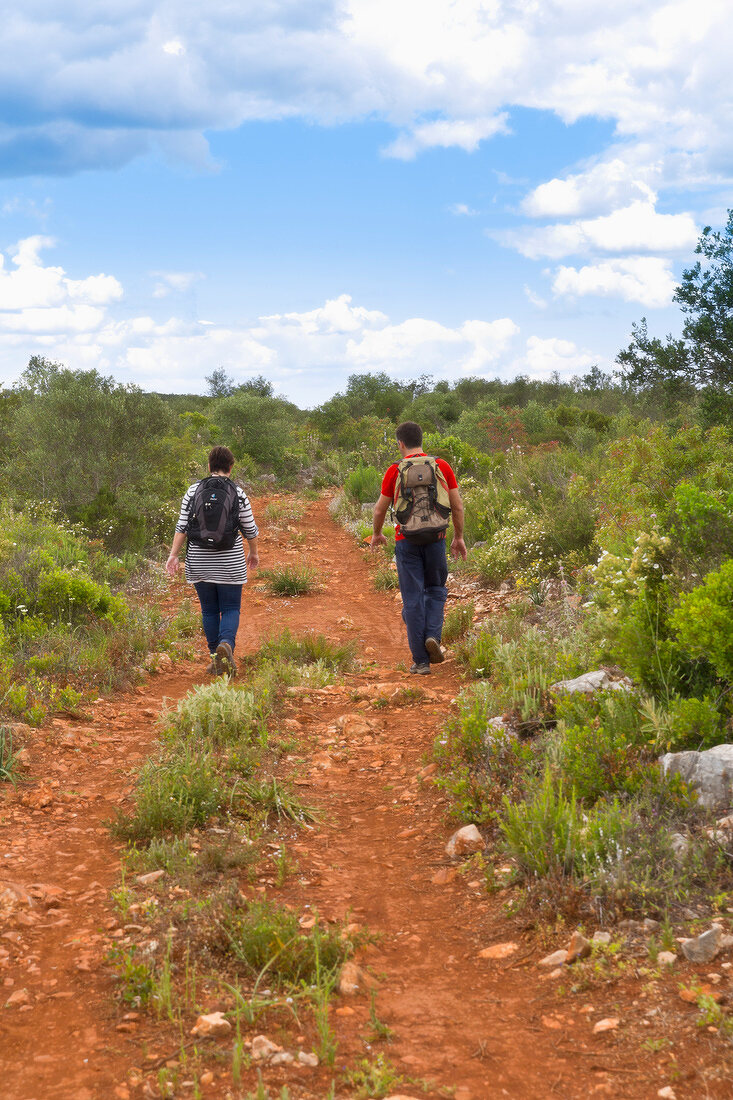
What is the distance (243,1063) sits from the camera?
97.7 inches

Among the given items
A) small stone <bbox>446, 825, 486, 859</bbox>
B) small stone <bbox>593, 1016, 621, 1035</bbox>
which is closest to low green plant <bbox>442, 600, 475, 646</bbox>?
small stone <bbox>446, 825, 486, 859</bbox>

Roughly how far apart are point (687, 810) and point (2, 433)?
1498 centimetres

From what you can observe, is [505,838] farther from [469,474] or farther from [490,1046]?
[469,474]

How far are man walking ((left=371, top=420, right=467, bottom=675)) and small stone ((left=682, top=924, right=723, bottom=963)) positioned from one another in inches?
166

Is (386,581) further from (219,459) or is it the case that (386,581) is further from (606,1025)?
(606,1025)

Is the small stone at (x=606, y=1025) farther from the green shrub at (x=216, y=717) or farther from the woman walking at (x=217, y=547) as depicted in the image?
the woman walking at (x=217, y=547)

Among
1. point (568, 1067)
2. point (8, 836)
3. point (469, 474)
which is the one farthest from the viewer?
point (469, 474)

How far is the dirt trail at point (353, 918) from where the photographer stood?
97.9 inches

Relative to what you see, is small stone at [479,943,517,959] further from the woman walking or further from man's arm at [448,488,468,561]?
the woman walking

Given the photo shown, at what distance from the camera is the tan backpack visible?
265 inches

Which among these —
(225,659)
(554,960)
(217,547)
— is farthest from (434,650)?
(554,960)

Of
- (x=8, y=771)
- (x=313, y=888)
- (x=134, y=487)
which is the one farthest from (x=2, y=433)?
(x=313, y=888)

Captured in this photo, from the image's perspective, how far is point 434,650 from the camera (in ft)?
23.3

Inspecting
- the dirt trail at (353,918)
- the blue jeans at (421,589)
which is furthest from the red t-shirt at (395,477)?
the dirt trail at (353,918)
